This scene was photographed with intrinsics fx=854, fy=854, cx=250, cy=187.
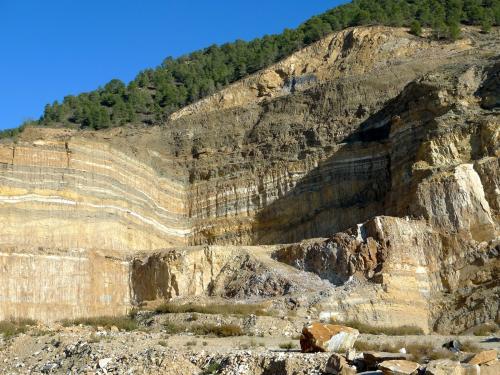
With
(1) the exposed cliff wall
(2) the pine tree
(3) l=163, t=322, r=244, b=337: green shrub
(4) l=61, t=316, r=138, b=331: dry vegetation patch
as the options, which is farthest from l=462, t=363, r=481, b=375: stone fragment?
→ (2) the pine tree

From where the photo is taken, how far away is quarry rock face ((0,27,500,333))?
35.5 metres

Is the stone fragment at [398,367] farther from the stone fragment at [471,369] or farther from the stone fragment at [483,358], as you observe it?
the stone fragment at [483,358]

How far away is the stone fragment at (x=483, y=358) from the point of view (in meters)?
18.2

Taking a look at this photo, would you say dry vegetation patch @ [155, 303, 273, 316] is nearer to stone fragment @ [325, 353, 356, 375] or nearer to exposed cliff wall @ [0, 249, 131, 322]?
exposed cliff wall @ [0, 249, 131, 322]

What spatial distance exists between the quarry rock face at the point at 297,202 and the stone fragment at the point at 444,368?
1463cm

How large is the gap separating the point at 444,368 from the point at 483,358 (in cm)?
135

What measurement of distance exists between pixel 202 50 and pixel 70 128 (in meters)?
26.1

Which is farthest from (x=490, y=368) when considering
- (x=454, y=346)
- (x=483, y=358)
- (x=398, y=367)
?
(x=454, y=346)

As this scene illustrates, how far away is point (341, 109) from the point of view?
53.8 metres

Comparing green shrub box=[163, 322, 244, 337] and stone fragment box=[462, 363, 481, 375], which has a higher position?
green shrub box=[163, 322, 244, 337]

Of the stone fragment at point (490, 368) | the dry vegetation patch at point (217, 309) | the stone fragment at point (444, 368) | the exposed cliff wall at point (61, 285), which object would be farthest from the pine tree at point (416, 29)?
the stone fragment at point (444, 368)

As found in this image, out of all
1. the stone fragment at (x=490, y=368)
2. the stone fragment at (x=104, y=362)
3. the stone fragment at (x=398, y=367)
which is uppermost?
the stone fragment at (x=104, y=362)

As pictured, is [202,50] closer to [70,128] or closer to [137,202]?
[70,128]

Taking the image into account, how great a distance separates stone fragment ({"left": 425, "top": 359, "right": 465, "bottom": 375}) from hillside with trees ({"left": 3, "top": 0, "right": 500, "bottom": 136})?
46560 mm
